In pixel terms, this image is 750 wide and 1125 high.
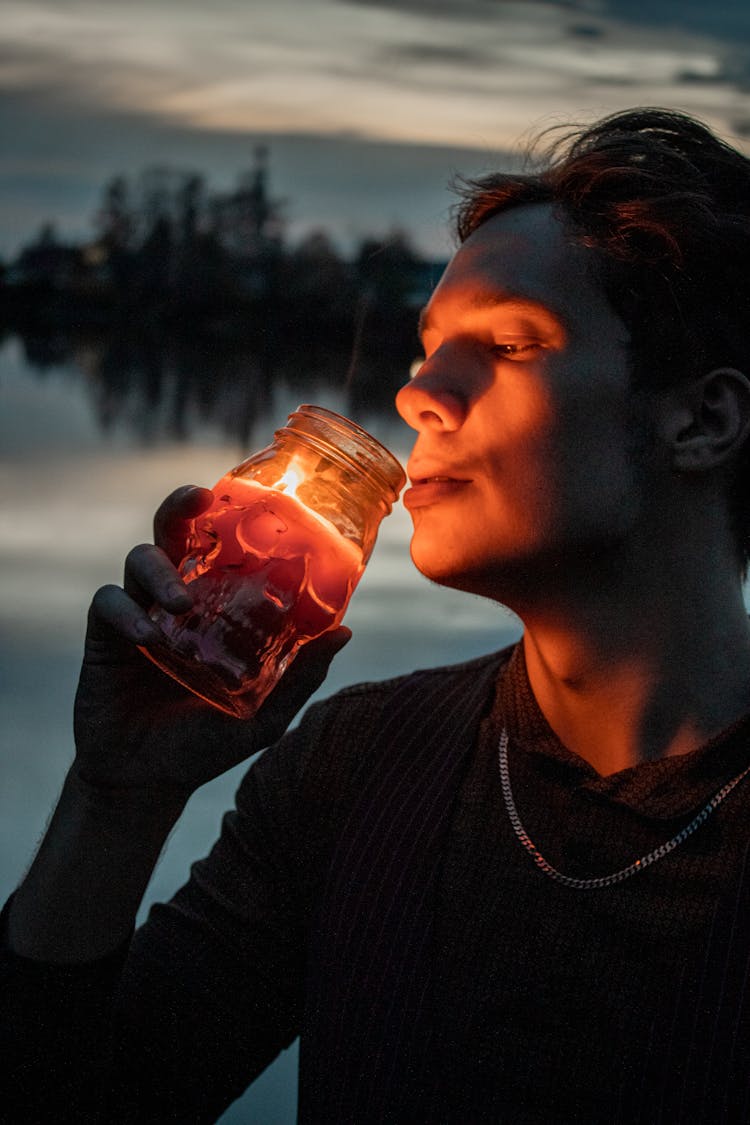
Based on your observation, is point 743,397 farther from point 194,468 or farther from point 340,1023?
point 194,468

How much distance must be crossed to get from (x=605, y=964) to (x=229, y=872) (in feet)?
1.83

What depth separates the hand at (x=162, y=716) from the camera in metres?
1.42

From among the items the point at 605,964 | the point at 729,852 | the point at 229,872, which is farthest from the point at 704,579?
the point at 229,872

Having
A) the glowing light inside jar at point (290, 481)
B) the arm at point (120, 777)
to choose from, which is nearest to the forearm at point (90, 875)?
the arm at point (120, 777)

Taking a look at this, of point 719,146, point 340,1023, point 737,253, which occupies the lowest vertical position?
point 340,1023

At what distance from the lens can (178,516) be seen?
141cm

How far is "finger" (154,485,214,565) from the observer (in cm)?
140

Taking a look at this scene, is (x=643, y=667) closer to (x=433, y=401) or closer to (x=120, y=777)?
(x=433, y=401)

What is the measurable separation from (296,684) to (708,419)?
2.03 ft

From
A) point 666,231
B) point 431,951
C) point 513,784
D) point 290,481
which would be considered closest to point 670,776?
point 513,784

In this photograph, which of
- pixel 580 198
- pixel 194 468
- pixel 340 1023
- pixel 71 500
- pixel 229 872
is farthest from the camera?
pixel 194 468

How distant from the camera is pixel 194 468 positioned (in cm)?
1069

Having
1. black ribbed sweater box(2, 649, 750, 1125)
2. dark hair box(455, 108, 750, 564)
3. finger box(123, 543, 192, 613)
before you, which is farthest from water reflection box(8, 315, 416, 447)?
finger box(123, 543, 192, 613)

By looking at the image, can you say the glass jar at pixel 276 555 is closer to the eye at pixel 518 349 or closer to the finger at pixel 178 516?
the finger at pixel 178 516
